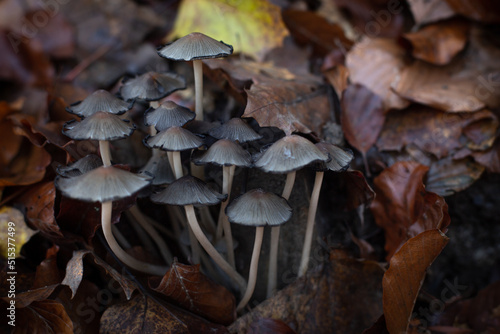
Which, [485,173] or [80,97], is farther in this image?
[80,97]

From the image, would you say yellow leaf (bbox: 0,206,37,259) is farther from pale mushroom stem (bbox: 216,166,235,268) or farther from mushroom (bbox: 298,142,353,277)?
mushroom (bbox: 298,142,353,277)

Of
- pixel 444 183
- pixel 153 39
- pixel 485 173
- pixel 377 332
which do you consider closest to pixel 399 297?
pixel 377 332

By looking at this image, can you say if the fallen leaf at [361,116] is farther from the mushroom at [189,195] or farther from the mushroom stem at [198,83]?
the mushroom at [189,195]

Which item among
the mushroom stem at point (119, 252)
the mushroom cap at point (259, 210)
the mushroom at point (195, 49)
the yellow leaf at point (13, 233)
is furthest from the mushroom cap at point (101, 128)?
the yellow leaf at point (13, 233)

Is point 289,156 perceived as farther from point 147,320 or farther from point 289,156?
point 147,320

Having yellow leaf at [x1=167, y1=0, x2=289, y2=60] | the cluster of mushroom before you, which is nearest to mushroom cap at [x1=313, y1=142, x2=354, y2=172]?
the cluster of mushroom

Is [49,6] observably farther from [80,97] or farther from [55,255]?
[55,255]
